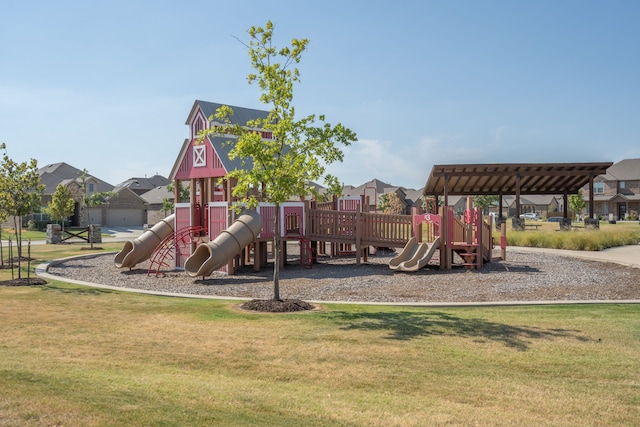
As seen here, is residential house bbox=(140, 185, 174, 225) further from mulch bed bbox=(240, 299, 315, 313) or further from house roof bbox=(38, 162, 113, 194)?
mulch bed bbox=(240, 299, 315, 313)

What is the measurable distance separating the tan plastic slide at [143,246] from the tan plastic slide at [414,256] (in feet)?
28.9

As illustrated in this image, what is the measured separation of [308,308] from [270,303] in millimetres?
798

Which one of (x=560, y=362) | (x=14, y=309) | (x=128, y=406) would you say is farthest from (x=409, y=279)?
(x=128, y=406)

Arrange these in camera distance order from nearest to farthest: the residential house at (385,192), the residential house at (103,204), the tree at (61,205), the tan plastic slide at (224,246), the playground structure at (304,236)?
the tan plastic slide at (224,246), the playground structure at (304,236), the tree at (61,205), the residential house at (103,204), the residential house at (385,192)

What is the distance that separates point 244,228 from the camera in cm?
1867

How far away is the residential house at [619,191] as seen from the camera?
82.0 m

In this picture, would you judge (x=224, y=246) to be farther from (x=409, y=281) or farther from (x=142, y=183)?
(x=142, y=183)

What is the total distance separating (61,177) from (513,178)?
53.3m

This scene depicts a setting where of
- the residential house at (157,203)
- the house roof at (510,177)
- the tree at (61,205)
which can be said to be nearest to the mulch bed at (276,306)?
the house roof at (510,177)

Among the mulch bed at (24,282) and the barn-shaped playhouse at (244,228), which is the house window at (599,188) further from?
the mulch bed at (24,282)

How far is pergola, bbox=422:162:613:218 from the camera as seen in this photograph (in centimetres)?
3266

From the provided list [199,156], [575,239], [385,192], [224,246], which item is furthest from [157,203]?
[224,246]

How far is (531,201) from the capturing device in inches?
4119

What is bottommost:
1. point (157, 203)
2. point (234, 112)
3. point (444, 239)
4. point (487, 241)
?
point (487, 241)
